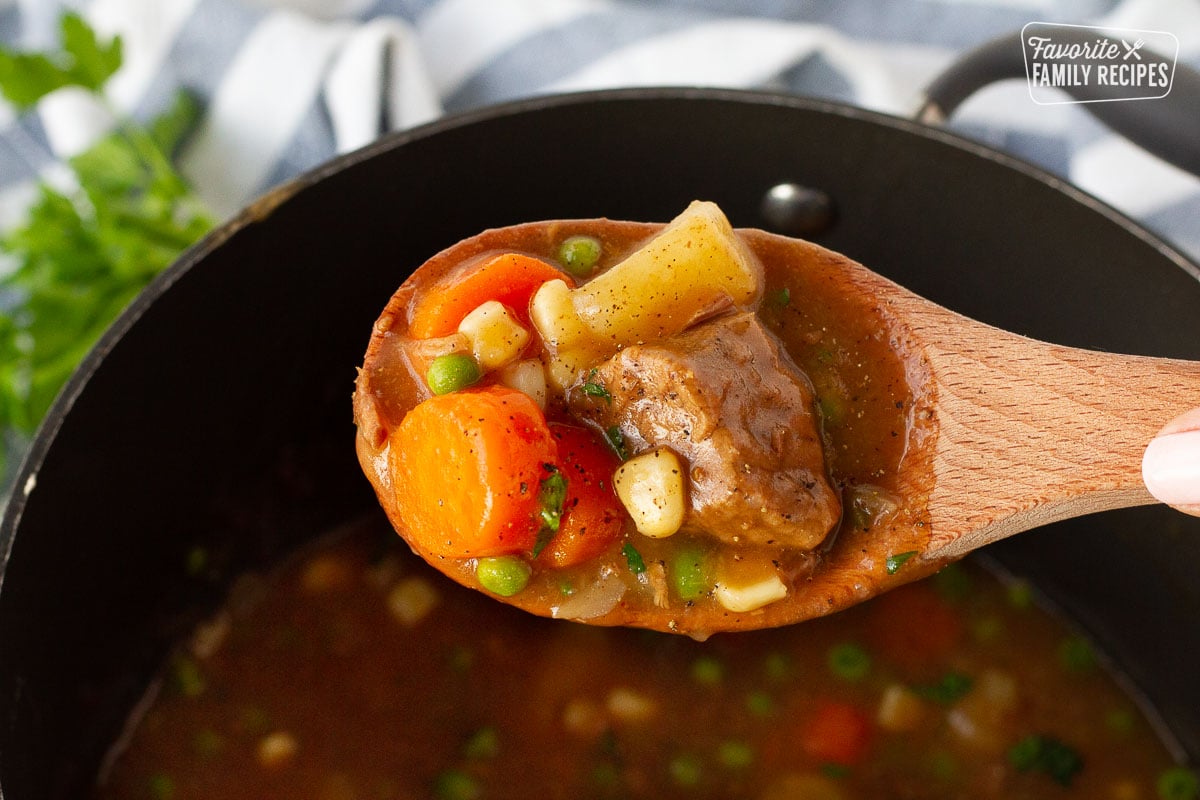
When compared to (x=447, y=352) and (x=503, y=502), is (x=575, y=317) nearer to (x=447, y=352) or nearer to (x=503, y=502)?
(x=447, y=352)

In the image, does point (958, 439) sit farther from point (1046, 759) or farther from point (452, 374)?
point (1046, 759)

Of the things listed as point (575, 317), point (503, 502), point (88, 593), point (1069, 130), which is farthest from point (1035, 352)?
point (88, 593)

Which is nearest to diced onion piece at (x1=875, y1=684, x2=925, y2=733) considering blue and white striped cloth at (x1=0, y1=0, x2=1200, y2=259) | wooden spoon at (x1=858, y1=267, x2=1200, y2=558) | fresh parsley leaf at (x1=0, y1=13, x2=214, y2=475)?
wooden spoon at (x1=858, y1=267, x2=1200, y2=558)

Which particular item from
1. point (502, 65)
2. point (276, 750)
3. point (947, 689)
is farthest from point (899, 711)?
point (502, 65)

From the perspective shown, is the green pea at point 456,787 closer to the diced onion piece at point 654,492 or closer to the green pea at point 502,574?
the green pea at point 502,574

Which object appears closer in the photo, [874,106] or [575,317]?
[575,317]
